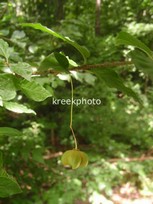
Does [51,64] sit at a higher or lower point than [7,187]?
higher

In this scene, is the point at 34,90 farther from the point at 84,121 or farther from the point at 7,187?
the point at 84,121

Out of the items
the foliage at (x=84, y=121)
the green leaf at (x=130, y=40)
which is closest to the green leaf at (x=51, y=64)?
the green leaf at (x=130, y=40)

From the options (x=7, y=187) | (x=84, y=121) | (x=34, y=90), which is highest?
(x=34, y=90)

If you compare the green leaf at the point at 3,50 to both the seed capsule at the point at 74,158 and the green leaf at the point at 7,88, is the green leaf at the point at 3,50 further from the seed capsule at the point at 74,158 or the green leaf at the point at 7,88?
the seed capsule at the point at 74,158

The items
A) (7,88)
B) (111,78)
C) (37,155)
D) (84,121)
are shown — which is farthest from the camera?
(84,121)

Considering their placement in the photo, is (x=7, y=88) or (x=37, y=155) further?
(x=37, y=155)

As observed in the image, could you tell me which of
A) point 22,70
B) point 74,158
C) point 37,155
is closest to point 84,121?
point 37,155

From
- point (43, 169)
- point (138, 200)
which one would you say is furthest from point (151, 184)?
point (43, 169)
